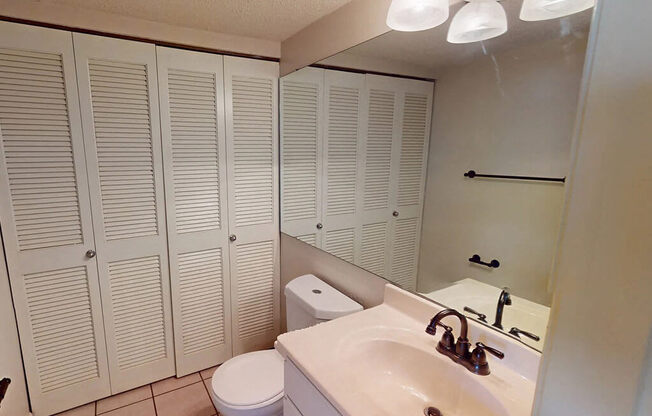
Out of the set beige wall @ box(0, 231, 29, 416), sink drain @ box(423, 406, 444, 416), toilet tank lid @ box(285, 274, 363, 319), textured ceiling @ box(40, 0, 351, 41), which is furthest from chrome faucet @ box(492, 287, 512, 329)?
beige wall @ box(0, 231, 29, 416)

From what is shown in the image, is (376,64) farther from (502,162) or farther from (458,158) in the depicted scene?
(502,162)

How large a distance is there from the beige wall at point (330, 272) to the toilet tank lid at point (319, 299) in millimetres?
50

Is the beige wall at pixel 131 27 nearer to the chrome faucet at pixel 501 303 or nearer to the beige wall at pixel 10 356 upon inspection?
the beige wall at pixel 10 356

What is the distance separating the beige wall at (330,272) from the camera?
1477 mm

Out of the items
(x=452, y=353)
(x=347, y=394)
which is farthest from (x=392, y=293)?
(x=347, y=394)

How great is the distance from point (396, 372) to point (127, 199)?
1621mm

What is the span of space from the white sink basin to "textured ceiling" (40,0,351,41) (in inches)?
59.5

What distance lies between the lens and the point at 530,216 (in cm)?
93

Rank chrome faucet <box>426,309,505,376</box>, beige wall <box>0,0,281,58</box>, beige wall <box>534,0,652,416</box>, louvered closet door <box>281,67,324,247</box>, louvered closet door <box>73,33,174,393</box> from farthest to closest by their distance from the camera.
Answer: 1. louvered closet door <box>281,67,324,247</box>
2. louvered closet door <box>73,33,174,393</box>
3. beige wall <box>0,0,281,58</box>
4. chrome faucet <box>426,309,505,376</box>
5. beige wall <box>534,0,652,416</box>

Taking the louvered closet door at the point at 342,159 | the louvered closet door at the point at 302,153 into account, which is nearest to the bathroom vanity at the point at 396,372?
the louvered closet door at the point at 342,159

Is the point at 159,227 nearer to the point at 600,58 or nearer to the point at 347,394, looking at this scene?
the point at 347,394

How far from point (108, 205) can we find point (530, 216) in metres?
1.95

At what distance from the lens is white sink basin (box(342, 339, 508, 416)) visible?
888 millimetres

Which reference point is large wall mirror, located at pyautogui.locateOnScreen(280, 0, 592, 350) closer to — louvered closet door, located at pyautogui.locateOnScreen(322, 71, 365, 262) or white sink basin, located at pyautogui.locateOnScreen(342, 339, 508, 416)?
A: louvered closet door, located at pyautogui.locateOnScreen(322, 71, 365, 262)
